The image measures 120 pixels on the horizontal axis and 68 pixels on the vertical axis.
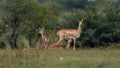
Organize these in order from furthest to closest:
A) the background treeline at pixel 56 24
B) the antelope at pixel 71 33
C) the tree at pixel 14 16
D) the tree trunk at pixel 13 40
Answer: the tree trunk at pixel 13 40
the tree at pixel 14 16
the background treeline at pixel 56 24
the antelope at pixel 71 33

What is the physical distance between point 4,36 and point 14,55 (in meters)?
7.34

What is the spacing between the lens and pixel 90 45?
19.4 meters

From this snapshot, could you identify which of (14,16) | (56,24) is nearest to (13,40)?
(14,16)

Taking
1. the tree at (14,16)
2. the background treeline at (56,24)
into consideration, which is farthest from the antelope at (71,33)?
the tree at (14,16)

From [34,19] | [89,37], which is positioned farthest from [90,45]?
[34,19]

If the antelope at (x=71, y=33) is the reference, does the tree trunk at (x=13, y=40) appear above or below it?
below

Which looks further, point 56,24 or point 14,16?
point 56,24

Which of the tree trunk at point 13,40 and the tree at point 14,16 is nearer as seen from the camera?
the tree at point 14,16

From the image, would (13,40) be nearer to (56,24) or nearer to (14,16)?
(14,16)

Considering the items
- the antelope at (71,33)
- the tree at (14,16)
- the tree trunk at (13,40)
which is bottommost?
the tree trunk at (13,40)

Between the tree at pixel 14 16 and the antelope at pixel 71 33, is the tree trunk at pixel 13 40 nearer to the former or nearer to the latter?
the tree at pixel 14 16

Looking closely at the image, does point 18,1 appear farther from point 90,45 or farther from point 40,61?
point 40,61

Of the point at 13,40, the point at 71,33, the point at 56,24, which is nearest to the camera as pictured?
the point at 71,33

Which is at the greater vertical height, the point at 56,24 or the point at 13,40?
the point at 56,24
